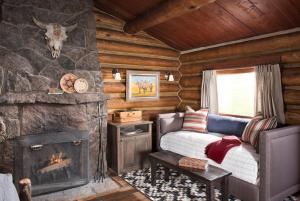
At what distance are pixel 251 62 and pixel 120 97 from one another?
8.54ft

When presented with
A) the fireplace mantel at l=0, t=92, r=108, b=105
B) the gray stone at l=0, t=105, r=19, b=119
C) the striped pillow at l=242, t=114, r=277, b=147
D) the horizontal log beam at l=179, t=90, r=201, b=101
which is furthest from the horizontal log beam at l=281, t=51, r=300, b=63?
the gray stone at l=0, t=105, r=19, b=119

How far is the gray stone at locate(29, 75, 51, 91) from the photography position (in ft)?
11.6

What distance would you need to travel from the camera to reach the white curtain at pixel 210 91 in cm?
502

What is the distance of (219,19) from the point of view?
388 cm

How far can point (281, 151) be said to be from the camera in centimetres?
307

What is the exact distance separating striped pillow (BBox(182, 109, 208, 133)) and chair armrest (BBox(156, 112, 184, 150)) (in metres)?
0.15

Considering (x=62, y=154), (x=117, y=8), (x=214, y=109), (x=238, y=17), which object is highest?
(x=117, y=8)

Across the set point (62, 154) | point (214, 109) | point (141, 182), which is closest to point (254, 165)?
point (141, 182)

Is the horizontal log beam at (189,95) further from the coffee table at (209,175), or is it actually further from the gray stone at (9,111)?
the gray stone at (9,111)

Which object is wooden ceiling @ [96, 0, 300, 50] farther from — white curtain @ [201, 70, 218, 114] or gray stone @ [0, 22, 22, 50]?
gray stone @ [0, 22, 22, 50]

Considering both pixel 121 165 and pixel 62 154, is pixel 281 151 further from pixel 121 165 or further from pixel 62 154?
pixel 62 154

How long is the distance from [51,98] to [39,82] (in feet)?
1.01

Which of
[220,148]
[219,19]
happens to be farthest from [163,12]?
[220,148]

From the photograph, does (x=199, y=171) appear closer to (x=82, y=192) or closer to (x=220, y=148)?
(x=220, y=148)
